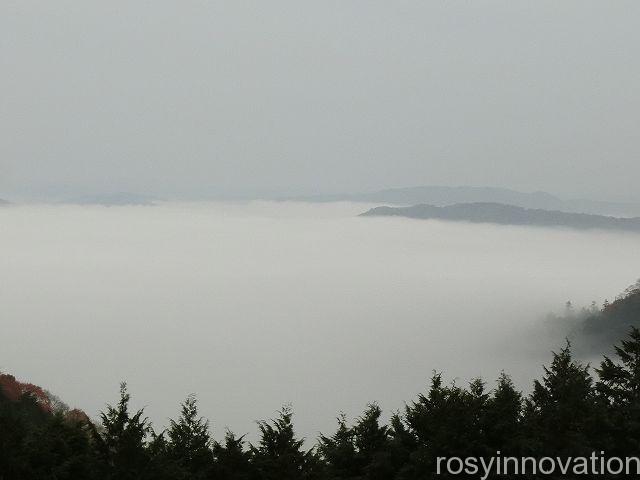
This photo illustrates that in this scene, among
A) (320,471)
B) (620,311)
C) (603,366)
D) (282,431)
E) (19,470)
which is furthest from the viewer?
(620,311)

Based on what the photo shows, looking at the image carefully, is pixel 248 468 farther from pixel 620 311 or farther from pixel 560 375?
pixel 620 311

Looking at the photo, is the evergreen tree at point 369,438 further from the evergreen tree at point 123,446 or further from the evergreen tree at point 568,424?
the evergreen tree at point 123,446

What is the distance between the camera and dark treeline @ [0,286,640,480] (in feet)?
79.3

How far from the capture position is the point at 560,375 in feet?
101

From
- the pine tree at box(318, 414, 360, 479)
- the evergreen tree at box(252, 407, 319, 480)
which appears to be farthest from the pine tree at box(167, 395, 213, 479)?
the pine tree at box(318, 414, 360, 479)

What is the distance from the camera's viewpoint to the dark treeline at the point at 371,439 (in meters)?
24.2

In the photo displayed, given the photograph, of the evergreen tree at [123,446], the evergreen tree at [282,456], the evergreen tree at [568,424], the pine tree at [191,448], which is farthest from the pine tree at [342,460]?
the evergreen tree at [123,446]

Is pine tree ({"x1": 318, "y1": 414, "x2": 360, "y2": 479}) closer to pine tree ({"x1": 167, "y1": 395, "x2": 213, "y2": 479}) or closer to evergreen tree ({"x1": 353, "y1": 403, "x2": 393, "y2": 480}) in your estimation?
evergreen tree ({"x1": 353, "y1": 403, "x2": 393, "y2": 480})

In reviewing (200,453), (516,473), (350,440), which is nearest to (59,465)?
(200,453)

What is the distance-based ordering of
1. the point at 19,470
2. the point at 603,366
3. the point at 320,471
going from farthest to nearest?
the point at 603,366 < the point at 320,471 < the point at 19,470

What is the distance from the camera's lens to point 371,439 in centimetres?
3080

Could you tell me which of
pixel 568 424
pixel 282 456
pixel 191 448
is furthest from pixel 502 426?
pixel 191 448

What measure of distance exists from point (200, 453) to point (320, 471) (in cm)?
484

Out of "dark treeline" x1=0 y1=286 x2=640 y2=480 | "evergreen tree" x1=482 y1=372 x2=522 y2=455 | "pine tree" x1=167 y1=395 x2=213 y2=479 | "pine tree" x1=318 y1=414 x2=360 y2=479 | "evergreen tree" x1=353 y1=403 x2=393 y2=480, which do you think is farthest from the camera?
"evergreen tree" x1=353 y1=403 x2=393 y2=480
